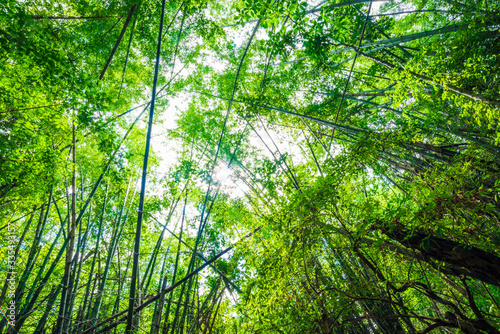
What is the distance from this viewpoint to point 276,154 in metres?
4.35

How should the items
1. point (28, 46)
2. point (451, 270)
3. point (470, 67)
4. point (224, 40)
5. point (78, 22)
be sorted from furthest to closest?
point (224, 40)
point (78, 22)
point (470, 67)
point (28, 46)
point (451, 270)

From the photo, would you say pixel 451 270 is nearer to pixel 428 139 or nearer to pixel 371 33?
pixel 428 139

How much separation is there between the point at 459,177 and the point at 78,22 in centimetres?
482

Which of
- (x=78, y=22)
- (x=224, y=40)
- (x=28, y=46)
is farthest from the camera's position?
(x=224, y=40)

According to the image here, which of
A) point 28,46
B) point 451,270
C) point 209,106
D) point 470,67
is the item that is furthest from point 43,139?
point 470,67

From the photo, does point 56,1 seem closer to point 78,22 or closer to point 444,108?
point 78,22

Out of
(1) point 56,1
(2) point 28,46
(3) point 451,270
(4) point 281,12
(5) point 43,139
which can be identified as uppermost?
(1) point 56,1

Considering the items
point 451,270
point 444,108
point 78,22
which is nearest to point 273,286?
point 451,270

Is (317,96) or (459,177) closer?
(459,177)

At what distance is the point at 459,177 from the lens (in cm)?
183

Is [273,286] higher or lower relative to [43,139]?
lower

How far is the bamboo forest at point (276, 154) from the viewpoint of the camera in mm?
1732

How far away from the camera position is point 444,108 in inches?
113

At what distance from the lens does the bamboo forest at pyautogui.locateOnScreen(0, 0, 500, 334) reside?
5.68 ft
